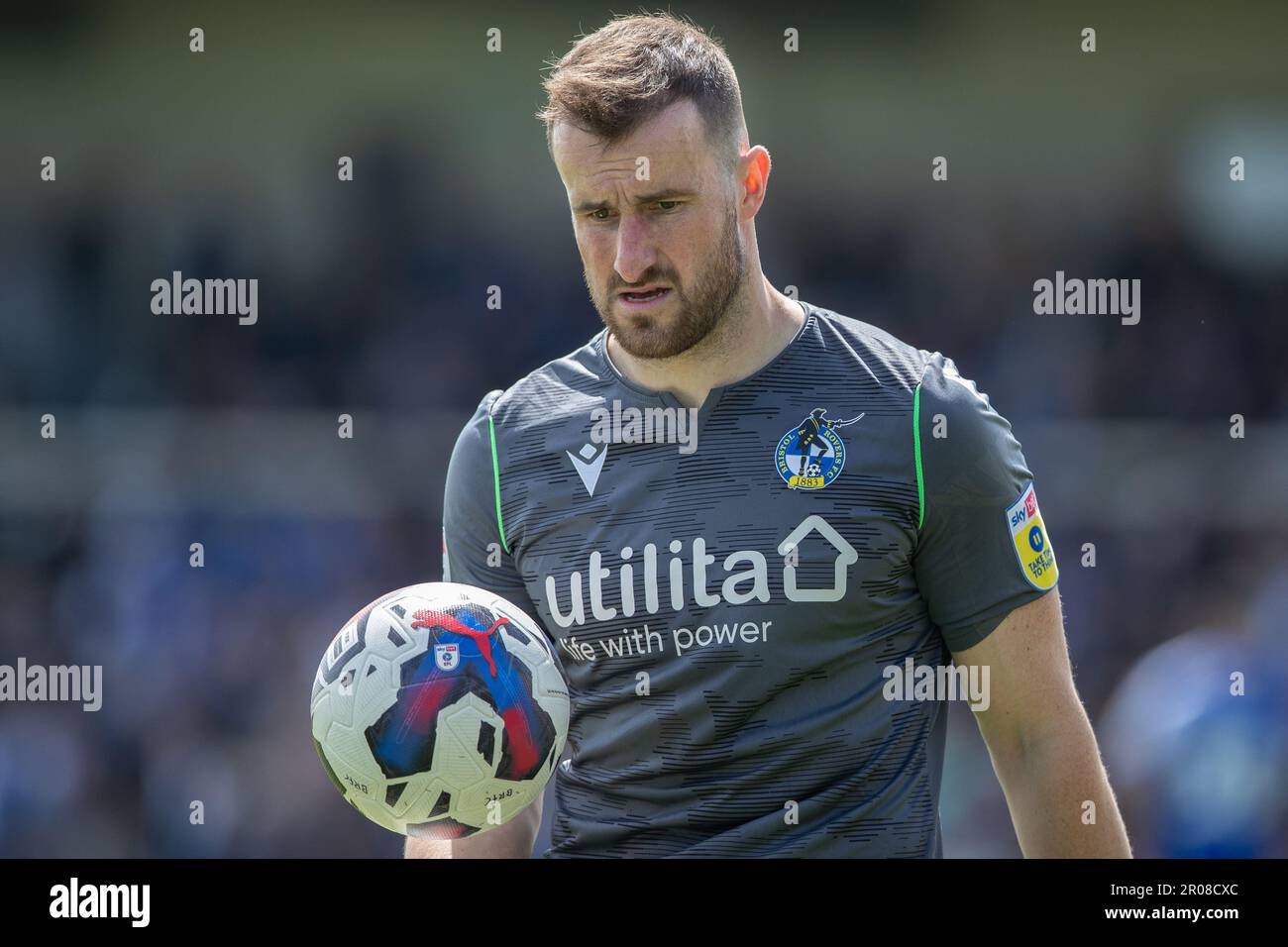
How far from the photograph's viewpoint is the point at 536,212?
1052 centimetres

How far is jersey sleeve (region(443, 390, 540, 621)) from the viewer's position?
3.55 metres

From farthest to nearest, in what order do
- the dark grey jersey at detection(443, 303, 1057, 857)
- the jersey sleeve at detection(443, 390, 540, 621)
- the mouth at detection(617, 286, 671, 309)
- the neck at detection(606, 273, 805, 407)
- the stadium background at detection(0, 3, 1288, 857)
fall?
the stadium background at detection(0, 3, 1288, 857)
the jersey sleeve at detection(443, 390, 540, 621)
the neck at detection(606, 273, 805, 407)
the mouth at detection(617, 286, 671, 309)
the dark grey jersey at detection(443, 303, 1057, 857)

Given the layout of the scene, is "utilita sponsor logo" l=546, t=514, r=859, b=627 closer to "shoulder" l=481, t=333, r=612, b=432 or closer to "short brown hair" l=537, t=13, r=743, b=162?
"shoulder" l=481, t=333, r=612, b=432

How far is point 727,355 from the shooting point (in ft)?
11.2

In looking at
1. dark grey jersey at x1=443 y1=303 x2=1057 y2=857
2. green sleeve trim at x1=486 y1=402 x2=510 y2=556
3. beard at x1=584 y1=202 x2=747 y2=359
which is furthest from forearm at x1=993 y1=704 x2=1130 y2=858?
green sleeve trim at x1=486 y1=402 x2=510 y2=556

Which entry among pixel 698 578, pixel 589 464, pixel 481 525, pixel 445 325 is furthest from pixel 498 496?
pixel 445 325

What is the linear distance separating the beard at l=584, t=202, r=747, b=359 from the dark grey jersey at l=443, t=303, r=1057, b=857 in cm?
14

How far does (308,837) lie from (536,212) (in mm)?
4715

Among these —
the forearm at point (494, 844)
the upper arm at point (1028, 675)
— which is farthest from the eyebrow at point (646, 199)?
the forearm at point (494, 844)

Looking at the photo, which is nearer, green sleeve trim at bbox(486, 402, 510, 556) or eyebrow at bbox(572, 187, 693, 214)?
eyebrow at bbox(572, 187, 693, 214)

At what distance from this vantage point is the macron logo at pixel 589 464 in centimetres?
342

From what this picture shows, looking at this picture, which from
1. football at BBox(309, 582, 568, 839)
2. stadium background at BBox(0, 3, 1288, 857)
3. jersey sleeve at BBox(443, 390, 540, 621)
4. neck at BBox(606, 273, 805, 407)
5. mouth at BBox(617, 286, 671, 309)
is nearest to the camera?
football at BBox(309, 582, 568, 839)
